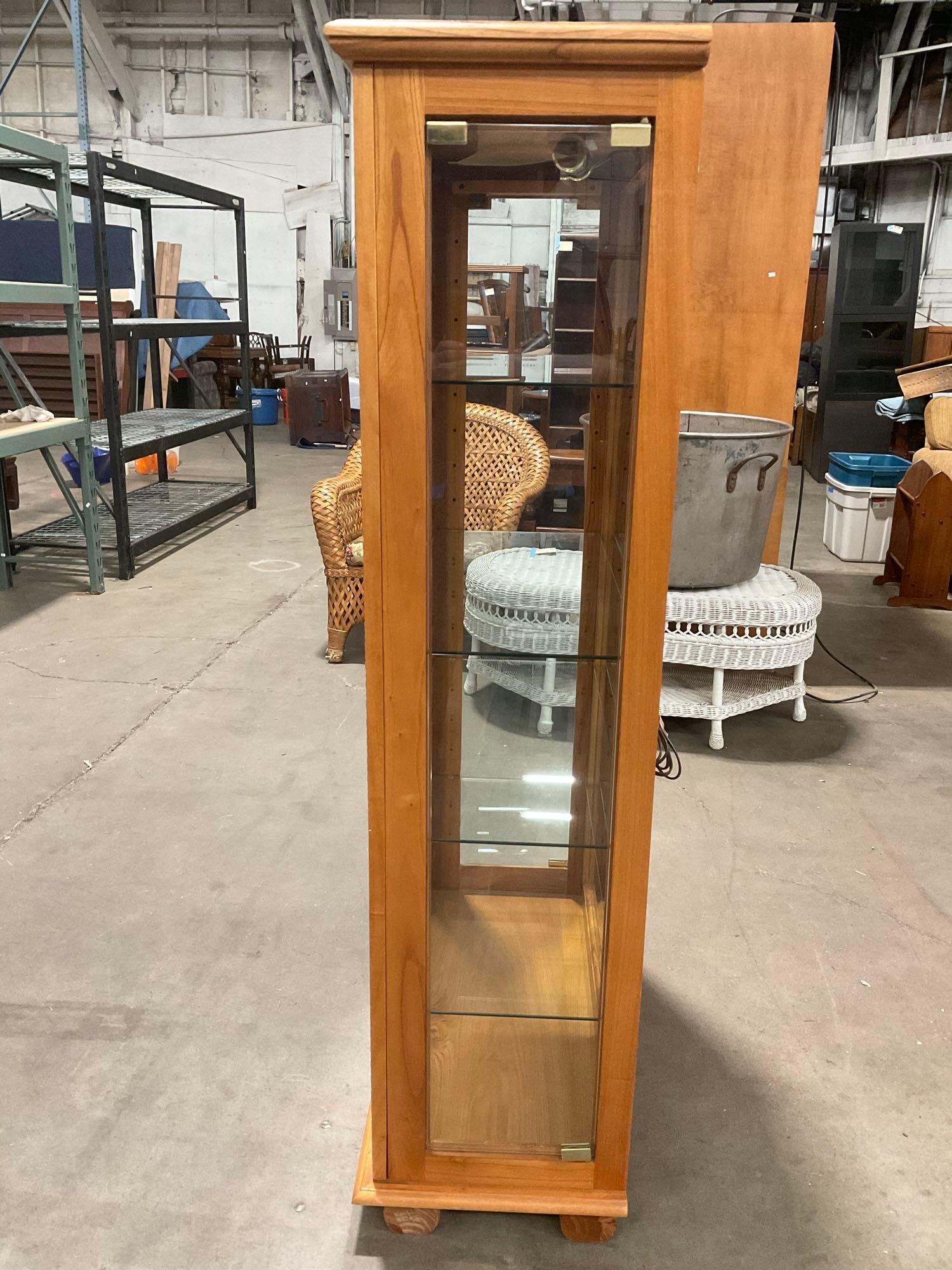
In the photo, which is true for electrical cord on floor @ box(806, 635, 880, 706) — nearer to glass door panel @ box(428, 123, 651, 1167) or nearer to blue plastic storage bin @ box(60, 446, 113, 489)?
glass door panel @ box(428, 123, 651, 1167)

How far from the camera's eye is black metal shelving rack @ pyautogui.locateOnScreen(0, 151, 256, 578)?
444 centimetres

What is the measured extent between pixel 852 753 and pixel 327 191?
9.79 meters

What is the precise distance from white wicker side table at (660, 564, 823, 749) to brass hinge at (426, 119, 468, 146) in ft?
6.60

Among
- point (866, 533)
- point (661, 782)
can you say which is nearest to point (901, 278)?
point (866, 533)

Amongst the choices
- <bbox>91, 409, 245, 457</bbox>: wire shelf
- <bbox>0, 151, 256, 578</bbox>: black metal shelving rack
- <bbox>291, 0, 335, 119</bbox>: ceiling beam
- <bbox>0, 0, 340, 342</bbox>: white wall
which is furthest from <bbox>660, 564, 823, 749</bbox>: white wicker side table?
<bbox>0, 0, 340, 342</bbox>: white wall

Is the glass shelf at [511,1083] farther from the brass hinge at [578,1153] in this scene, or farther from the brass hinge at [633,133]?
the brass hinge at [633,133]

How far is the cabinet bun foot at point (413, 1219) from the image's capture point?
1.41 meters

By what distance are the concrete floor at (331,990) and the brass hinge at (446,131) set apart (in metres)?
1.42

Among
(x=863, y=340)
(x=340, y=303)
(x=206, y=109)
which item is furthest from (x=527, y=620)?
(x=206, y=109)

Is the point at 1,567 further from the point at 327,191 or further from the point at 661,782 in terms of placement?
the point at 327,191

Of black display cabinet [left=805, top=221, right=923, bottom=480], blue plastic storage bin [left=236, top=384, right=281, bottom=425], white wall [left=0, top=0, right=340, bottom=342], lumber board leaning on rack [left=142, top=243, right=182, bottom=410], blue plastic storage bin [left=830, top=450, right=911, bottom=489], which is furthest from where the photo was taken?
white wall [left=0, top=0, right=340, bottom=342]

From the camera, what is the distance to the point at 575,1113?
1.45 metres

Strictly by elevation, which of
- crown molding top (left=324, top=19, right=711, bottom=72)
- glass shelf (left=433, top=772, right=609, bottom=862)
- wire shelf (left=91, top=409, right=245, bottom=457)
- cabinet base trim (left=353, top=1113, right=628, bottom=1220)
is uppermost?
crown molding top (left=324, top=19, right=711, bottom=72)

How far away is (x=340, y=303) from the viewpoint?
1070cm
